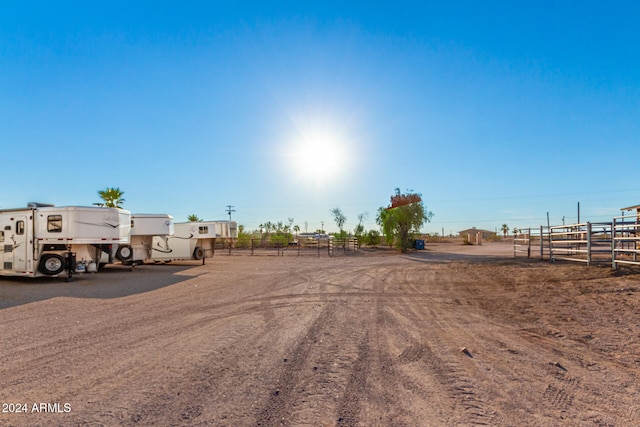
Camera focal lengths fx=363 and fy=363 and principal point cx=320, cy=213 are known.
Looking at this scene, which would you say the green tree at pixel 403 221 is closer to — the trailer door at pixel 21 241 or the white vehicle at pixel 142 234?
the white vehicle at pixel 142 234

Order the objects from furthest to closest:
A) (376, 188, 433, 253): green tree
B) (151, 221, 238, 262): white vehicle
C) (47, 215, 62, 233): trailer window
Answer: (376, 188, 433, 253): green tree
(151, 221, 238, 262): white vehicle
(47, 215, 62, 233): trailer window

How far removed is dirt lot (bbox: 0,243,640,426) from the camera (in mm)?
3312

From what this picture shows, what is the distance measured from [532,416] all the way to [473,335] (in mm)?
2639

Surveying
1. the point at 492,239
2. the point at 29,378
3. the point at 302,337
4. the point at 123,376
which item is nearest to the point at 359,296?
the point at 302,337

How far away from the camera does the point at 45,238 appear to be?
14055 millimetres

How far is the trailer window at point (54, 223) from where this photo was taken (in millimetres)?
14219

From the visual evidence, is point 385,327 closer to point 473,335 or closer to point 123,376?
point 473,335

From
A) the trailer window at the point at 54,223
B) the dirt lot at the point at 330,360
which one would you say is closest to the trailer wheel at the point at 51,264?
the trailer window at the point at 54,223

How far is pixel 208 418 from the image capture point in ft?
10.5

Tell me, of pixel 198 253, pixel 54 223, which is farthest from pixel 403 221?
pixel 54 223

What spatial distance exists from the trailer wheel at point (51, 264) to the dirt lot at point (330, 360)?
5283mm

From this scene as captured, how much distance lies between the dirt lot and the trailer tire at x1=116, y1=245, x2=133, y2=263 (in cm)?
1003

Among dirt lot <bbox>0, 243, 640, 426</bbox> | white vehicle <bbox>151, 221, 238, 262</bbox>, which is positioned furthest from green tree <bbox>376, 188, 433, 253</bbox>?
dirt lot <bbox>0, 243, 640, 426</bbox>

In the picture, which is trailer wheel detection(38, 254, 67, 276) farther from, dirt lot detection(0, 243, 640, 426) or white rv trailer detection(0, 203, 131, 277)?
dirt lot detection(0, 243, 640, 426)
